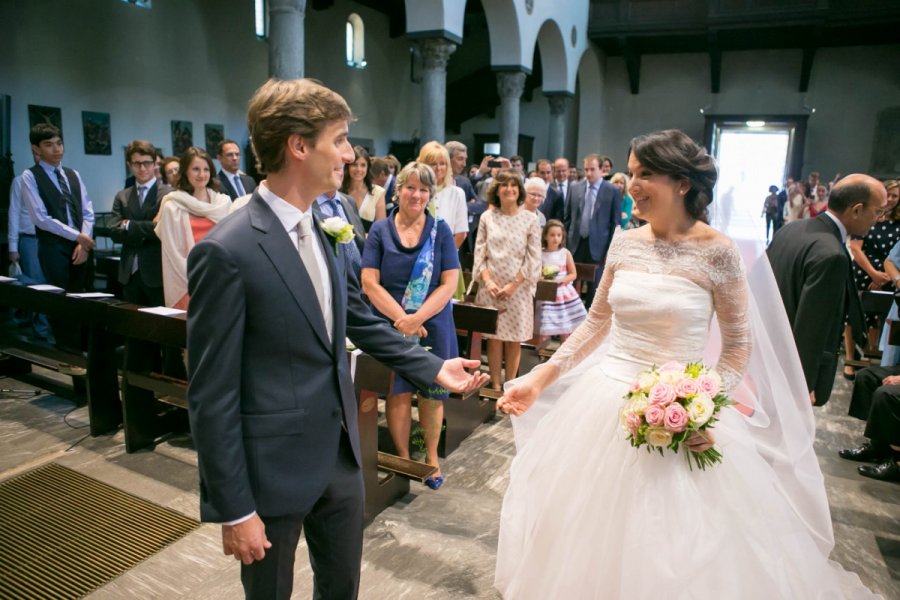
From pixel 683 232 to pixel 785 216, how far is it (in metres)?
13.4

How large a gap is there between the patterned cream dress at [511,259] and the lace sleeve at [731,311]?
2.47m

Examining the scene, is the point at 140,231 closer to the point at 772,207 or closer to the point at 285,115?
the point at 285,115

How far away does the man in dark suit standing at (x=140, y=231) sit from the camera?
4656mm

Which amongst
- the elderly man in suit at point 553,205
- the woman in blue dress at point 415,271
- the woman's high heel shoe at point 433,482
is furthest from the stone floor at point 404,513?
the elderly man in suit at point 553,205

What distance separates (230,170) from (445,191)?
216 centimetres

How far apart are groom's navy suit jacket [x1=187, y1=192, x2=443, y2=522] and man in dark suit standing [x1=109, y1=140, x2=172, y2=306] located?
3.58m

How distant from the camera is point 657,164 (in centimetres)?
209

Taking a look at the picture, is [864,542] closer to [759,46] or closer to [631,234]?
[631,234]

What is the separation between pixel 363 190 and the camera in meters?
4.79

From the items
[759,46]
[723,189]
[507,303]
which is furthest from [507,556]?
[759,46]

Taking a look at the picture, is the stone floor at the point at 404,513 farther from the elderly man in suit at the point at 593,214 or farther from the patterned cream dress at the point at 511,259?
the elderly man in suit at the point at 593,214

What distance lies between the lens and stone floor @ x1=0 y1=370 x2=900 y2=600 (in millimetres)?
2627

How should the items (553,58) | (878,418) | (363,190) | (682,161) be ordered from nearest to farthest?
(682,161) < (878,418) < (363,190) < (553,58)

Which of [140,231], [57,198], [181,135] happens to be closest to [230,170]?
[140,231]
